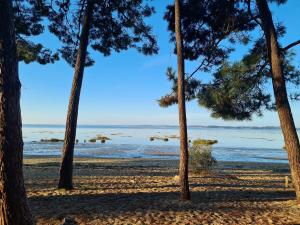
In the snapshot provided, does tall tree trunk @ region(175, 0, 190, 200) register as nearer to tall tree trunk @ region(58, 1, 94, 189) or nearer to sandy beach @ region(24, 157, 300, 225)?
sandy beach @ region(24, 157, 300, 225)

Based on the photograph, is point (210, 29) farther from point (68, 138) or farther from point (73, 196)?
point (73, 196)

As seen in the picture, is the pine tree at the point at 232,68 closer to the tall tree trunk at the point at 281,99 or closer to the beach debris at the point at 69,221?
the tall tree trunk at the point at 281,99

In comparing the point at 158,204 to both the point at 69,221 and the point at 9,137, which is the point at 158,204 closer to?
the point at 69,221

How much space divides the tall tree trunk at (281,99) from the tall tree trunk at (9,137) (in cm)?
652

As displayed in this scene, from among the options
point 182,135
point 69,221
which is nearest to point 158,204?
point 182,135

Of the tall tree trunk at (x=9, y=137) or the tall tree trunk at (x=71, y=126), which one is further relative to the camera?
the tall tree trunk at (x=71, y=126)

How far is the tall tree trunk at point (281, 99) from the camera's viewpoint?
30.6ft

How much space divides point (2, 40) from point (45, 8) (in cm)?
828

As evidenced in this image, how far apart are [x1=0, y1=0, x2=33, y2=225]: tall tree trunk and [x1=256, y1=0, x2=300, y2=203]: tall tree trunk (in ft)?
21.4

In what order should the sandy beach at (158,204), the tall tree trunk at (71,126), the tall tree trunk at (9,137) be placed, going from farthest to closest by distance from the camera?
the tall tree trunk at (71,126), the sandy beach at (158,204), the tall tree trunk at (9,137)

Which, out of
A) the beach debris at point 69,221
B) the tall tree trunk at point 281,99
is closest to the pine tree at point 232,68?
the tall tree trunk at point 281,99

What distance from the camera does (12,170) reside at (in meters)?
5.36

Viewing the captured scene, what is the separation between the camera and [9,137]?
537cm

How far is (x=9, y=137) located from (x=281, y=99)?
267 inches
